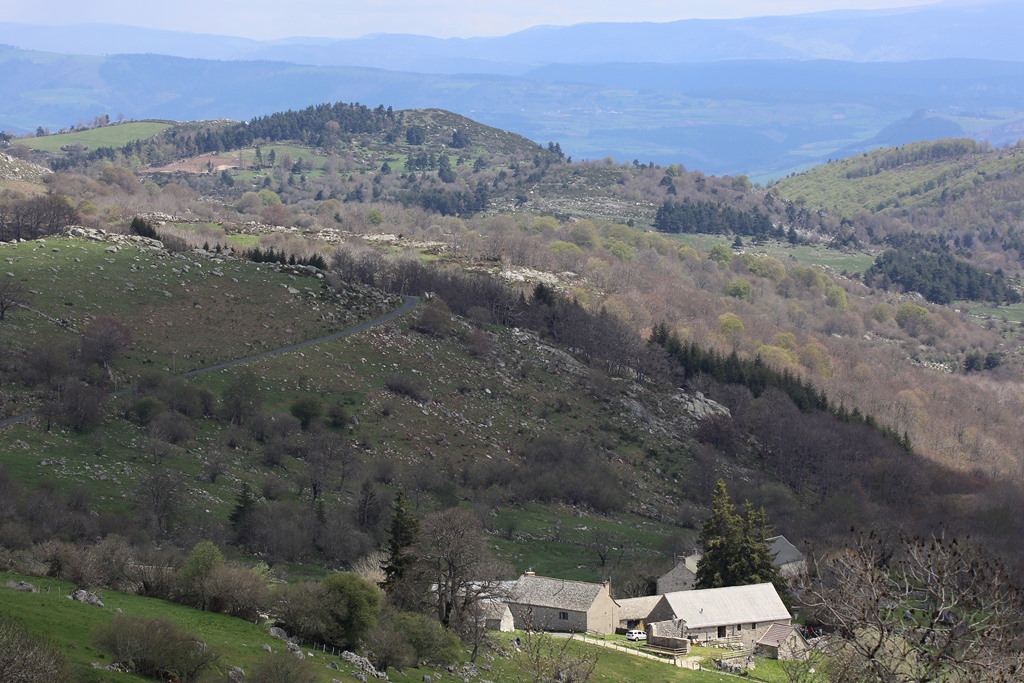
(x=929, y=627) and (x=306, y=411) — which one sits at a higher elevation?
(x=929, y=627)

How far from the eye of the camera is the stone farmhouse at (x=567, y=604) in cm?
4819

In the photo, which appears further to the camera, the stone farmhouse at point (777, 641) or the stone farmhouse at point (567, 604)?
the stone farmhouse at point (567, 604)

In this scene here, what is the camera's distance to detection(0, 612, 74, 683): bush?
20.2m

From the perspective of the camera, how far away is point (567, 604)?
48812 mm

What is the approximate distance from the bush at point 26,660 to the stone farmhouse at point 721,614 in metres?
30.7

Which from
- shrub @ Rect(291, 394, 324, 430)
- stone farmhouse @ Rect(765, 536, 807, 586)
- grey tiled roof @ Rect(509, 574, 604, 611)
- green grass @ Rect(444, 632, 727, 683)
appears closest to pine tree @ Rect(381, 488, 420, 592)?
green grass @ Rect(444, 632, 727, 683)

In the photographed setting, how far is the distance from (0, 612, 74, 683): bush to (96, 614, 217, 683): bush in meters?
3.12

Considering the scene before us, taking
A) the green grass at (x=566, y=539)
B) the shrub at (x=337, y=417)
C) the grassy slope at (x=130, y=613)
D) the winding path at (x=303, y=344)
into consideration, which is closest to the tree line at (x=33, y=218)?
the winding path at (x=303, y=344)

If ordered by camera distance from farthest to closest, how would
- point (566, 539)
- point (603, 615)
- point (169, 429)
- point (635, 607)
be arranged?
point (566, 539) → point (169, 429) → point (635, 607) → point (603, 615)

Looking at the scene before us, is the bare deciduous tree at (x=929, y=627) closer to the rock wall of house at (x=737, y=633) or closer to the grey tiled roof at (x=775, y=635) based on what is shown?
the grey tiled roof at (x=775, y=635)

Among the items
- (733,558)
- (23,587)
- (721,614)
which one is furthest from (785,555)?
(23,587)

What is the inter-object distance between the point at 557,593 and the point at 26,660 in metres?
31.0

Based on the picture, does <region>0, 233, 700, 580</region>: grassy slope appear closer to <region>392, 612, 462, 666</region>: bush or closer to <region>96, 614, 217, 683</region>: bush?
<region>392, 612, 462, 666</region>: bush

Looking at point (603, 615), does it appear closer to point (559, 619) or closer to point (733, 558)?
point (559, 619)
